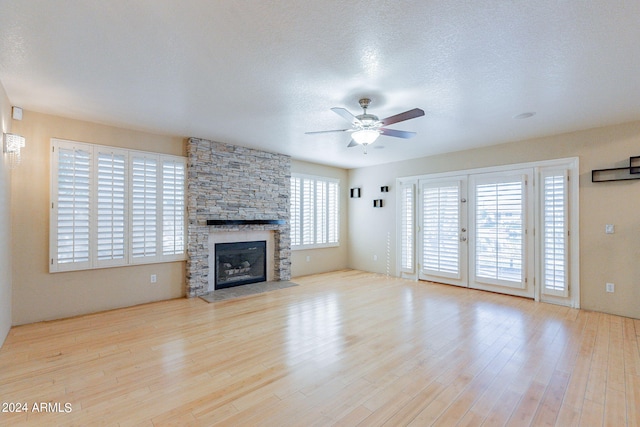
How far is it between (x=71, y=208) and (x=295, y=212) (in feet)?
12.5

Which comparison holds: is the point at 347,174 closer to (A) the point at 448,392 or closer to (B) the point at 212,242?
(B) the point at 212,242

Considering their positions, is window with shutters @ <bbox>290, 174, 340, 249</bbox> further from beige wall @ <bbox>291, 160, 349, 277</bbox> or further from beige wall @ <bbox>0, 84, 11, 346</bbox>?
beige wall @ <bbox>0, 84, 11, 346</bbox>


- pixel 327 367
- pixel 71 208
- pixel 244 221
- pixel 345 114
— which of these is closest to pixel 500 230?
pixel 345 114

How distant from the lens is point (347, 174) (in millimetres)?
7832

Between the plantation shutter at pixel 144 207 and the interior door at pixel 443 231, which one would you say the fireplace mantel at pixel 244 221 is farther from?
the interior door at pixel 443 231

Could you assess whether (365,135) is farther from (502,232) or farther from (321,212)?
(321,212)

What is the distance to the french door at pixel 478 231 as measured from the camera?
4.98 meters

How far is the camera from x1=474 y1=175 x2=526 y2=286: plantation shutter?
16.4 ft

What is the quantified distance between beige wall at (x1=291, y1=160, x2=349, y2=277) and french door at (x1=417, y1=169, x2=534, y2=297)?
2.05m

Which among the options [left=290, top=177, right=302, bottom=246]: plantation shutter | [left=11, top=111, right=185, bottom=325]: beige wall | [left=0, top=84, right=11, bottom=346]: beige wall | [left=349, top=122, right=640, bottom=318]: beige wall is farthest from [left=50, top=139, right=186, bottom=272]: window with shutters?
[left=349, top=122, right=640, bottom=318]: beige wall

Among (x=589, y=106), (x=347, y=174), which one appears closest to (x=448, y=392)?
(x=589, y=106)

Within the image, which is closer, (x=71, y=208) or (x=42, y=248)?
(x=42, y=248)

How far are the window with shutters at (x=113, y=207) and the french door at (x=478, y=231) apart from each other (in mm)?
4716

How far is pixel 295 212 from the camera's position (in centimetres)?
661
